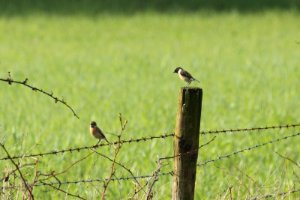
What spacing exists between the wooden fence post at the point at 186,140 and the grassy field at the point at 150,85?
0.81m

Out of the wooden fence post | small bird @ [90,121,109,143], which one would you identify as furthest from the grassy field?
the wooden fence post

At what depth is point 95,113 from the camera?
14.7 m

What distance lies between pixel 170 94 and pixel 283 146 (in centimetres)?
674

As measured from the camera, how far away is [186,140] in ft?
16.4

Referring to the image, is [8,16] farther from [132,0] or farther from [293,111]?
[293,111]

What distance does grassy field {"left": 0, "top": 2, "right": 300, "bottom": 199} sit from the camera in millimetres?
9359

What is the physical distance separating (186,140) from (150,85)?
14005 millimetres

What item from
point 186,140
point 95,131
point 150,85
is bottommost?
point 186,140

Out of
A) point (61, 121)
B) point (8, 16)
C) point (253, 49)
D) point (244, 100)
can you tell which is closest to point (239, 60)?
point (253, 49)

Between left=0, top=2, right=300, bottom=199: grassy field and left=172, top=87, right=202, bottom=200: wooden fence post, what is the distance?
810 mm

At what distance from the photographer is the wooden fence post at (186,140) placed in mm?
4965

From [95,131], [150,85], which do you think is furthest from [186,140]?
[150,85]

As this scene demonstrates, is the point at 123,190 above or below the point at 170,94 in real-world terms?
below

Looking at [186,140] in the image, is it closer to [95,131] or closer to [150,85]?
[95,131]
